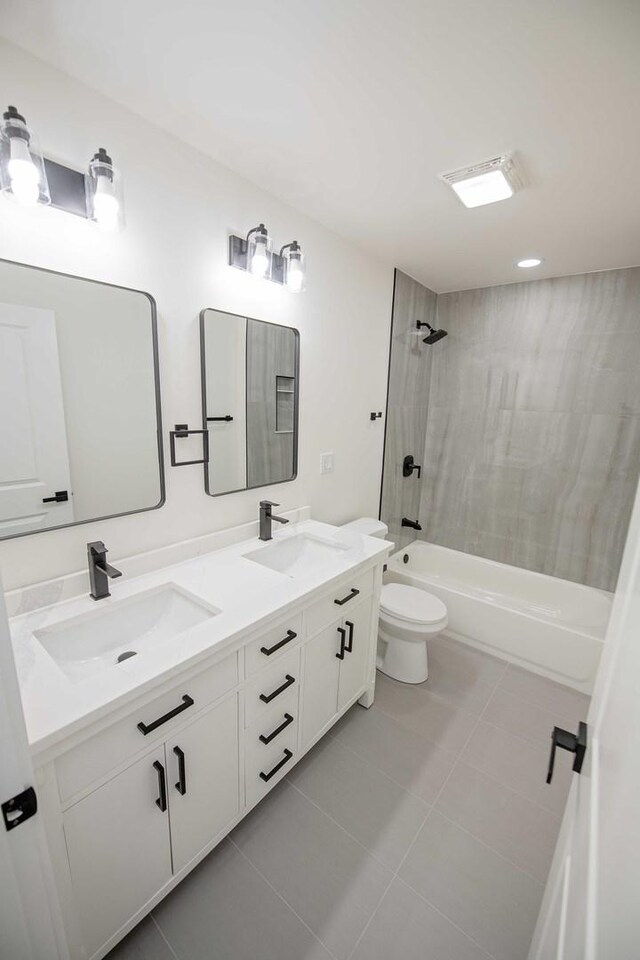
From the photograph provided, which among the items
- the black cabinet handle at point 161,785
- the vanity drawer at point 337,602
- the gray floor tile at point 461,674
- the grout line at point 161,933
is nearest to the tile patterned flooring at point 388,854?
the grout line at point 161,933

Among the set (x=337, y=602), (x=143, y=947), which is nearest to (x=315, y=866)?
(x=143, y=947)

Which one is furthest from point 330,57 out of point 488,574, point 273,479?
point 488,574

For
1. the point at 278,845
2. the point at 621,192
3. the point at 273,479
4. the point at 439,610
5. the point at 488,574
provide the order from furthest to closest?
the point at 488,574 → the point at 439,610 → the point at 273,479 → the point at 621,192 → the point at 278,845

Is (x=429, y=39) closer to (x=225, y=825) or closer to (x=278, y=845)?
(x=225, y=825)

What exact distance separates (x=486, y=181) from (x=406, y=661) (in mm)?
2277

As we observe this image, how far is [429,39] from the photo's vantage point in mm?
918

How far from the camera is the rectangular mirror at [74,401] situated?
3.43ft

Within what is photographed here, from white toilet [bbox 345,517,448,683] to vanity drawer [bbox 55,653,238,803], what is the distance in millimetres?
1210

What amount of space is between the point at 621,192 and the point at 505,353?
4.23ft

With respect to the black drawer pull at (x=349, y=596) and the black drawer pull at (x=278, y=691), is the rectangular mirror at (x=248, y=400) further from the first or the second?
the black drawer pull at (x=278, y=691)

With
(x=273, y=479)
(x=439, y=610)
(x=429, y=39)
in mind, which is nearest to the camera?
(x=429, y=39)

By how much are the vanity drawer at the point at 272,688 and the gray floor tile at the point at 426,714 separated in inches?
32.0

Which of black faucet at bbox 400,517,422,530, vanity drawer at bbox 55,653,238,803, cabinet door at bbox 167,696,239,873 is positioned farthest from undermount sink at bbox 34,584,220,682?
black faucet at bbox 400,517,422,530

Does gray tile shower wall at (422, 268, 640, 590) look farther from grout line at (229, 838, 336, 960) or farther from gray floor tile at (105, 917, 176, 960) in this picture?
gray floor tile at (105, 917, 176, 960)
